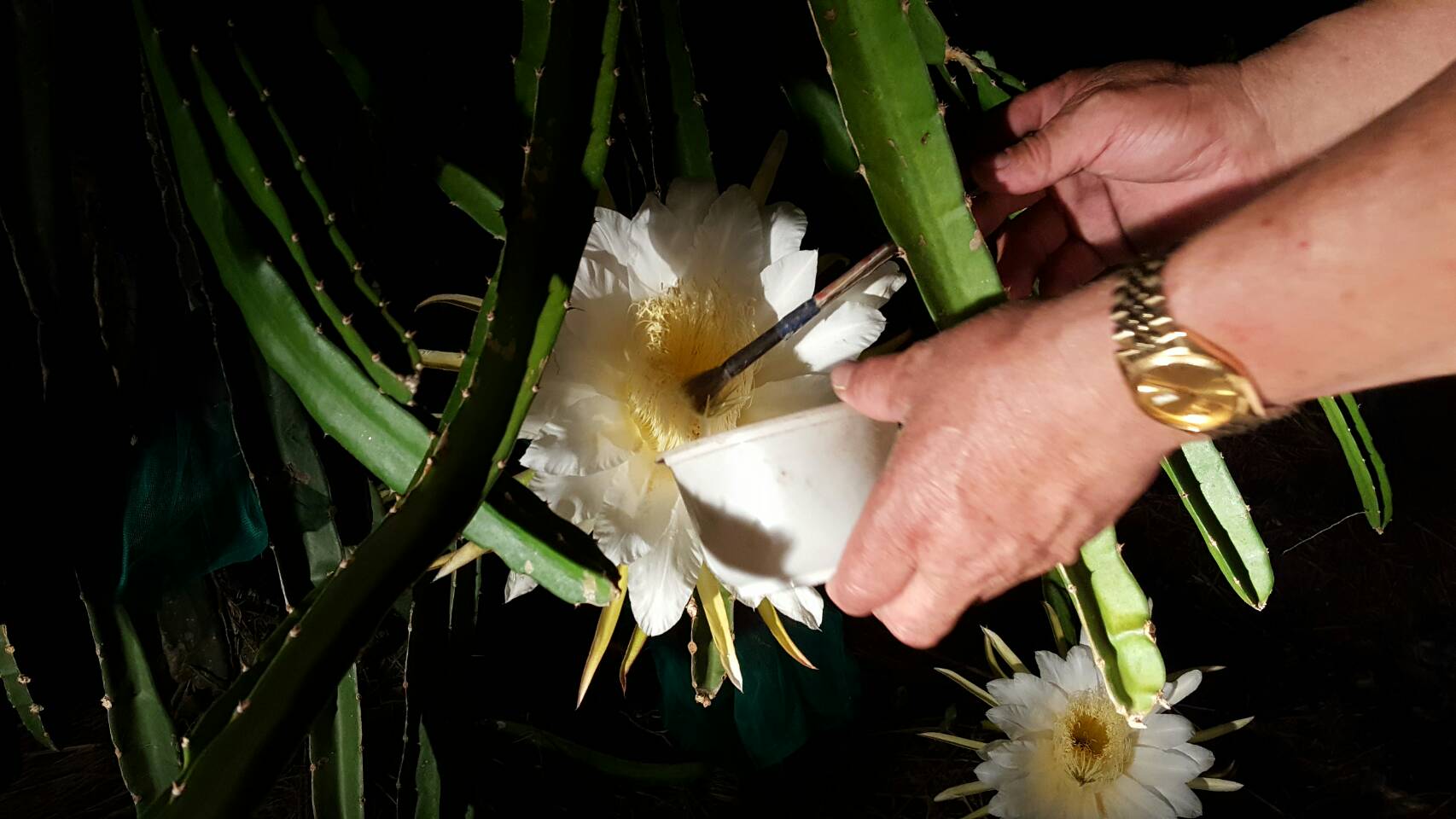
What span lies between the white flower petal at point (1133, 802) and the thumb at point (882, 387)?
0.42m

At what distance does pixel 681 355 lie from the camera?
19.3 inches

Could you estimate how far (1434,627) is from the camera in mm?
782

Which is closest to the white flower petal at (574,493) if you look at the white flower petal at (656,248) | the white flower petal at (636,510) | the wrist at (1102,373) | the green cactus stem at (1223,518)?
the white flower petal at (636,510)

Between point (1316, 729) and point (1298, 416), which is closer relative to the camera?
point (1316, 729)

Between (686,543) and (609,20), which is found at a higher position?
(609,20)

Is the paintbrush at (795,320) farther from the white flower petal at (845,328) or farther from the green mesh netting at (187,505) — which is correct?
the green mesh netting at (187,505)

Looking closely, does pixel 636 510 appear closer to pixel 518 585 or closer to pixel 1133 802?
pixel 518 585

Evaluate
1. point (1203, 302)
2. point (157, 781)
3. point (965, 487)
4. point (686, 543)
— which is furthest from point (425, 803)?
point (1203, 302)

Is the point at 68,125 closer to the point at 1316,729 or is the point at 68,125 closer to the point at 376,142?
the point at 376,142

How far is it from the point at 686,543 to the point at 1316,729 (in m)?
0.66

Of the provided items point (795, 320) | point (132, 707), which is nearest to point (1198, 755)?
point (795, 320)

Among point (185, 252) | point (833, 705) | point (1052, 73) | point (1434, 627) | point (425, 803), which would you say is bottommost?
point (1434, 627)

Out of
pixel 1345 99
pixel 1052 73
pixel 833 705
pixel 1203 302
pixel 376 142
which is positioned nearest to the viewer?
pixel 1203 302

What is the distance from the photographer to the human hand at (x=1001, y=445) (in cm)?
39
